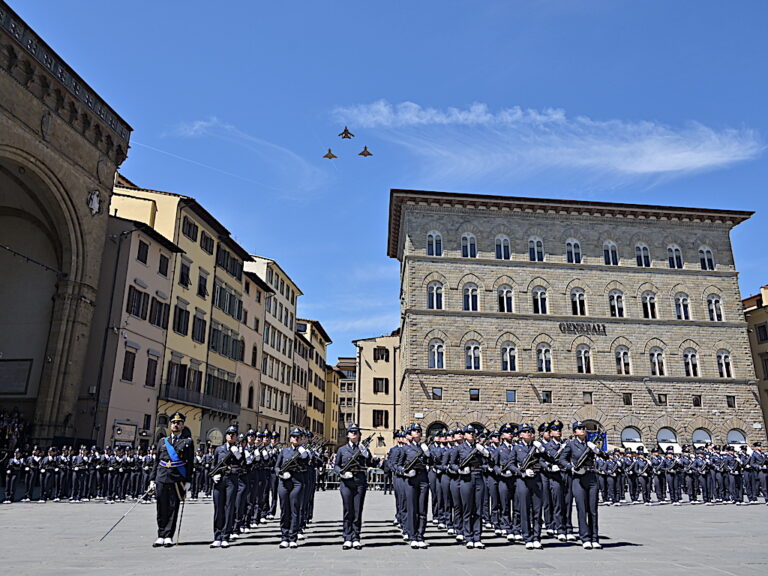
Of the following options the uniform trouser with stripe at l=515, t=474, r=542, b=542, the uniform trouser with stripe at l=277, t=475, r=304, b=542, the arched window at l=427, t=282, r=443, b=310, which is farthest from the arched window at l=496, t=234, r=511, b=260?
the uniform trouser with stripe at l=277, t=475, r=304, b=542

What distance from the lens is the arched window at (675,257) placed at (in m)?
45.2

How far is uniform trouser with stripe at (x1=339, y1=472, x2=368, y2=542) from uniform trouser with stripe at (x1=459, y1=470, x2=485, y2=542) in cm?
192

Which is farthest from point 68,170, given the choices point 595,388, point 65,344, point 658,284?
point 658,284

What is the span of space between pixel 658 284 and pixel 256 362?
100 ft

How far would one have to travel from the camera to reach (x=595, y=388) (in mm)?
41750

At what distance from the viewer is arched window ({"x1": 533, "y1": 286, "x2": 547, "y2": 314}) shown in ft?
142

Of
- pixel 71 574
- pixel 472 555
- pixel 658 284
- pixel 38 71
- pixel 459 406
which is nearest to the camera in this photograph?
pixel 71 574

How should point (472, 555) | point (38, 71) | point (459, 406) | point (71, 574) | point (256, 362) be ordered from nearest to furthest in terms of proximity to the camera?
point (71, 574), point (472, 555), point (38, 71), point (459, 406), point (256, 362)

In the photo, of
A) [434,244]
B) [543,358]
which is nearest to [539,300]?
[543,358]

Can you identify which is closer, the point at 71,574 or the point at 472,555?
the point at 71,574

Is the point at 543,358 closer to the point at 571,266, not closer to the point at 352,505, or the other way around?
the point at 571,266

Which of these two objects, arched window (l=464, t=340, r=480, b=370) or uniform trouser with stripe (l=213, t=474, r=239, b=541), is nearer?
uniform trouser with stripe (l=213, t=474, r=239, b=541)

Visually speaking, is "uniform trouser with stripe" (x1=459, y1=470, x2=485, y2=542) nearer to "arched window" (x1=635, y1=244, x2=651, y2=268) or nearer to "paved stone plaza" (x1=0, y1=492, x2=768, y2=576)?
"paved stone plaza" (x1=0, y1=492, x2=768, y2=576)

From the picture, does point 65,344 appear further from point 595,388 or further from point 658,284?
point 658,284
